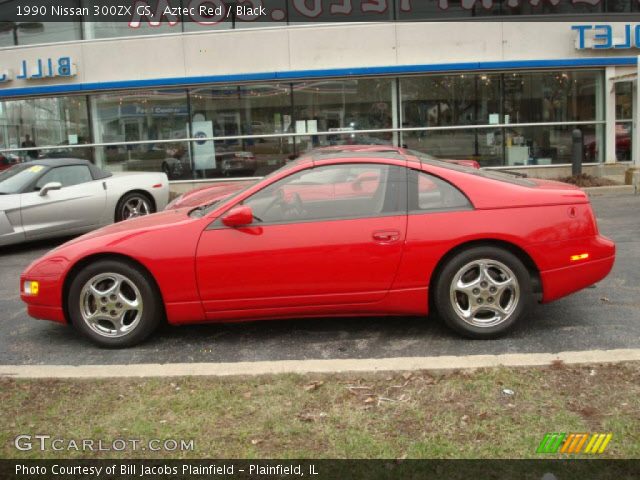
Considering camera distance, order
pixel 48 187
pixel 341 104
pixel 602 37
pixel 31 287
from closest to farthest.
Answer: pixel 31 287
pixel 48 187
pixel 602 37
pixel 341 104

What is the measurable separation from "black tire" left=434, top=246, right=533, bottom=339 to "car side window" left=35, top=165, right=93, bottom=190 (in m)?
6.74

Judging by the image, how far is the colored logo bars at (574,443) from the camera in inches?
114

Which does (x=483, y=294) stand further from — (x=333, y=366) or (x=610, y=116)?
(x=610, y=116)

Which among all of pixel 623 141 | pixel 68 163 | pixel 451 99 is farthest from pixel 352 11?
pixel 68 163

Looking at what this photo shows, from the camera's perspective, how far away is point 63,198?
9.02m

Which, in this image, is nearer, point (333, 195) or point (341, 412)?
point (341, 412)

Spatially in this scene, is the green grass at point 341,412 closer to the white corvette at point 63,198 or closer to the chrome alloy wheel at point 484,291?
the chrome alloy wheel at point 484,291

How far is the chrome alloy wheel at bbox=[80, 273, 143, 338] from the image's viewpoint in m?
4.50

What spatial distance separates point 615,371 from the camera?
3.71 m

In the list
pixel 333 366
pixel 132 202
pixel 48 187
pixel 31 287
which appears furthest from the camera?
pixel 132 202

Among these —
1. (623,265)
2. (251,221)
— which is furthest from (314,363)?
(623,265)

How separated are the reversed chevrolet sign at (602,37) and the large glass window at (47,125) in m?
12.8

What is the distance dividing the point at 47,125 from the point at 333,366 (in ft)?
50.7

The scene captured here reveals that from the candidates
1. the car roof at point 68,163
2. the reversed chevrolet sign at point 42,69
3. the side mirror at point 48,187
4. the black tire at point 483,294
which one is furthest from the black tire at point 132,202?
the reversed chevrolet sign at point 42,69
